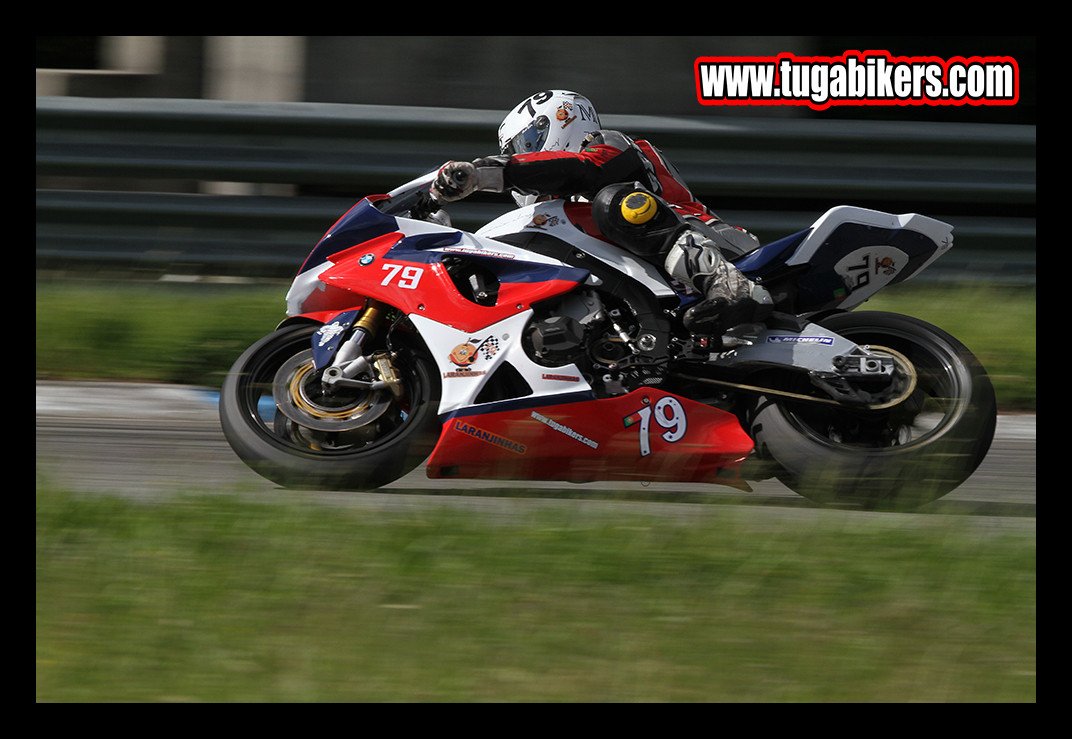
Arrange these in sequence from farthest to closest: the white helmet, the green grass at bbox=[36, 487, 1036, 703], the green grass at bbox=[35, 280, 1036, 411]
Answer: the green grass at bbox=[35, 280, 1036, 411]
the white helmet
the green grass at bbox=[36, 487, 1036, 703]

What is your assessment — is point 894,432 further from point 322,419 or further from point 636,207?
point 322,419

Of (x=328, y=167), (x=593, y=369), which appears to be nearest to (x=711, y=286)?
(x=593, y=369)

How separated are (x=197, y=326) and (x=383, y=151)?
146cm

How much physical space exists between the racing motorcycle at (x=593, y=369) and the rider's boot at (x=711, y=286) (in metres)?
0.07

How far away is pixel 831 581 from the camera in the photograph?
9.64 ft

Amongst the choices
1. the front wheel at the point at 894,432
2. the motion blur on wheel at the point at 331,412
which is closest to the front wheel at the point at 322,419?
the motion blur on wheel at the point at 331,412

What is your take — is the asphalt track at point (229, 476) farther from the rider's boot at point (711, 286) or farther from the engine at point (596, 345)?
the rider's boot at point (711, 286)

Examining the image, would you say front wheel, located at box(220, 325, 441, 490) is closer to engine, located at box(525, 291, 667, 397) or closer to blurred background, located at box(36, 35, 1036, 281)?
engine, located at box(525, 291, 667, 397)

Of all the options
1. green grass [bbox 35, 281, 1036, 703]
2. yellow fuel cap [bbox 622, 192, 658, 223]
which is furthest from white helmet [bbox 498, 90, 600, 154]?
green grass [bbox 35, 281, 1036, 703]

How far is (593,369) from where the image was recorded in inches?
149

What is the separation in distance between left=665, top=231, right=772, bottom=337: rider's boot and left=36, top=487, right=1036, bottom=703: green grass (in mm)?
662

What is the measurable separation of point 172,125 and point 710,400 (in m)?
3.82

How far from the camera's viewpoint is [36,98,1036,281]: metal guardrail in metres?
6.18

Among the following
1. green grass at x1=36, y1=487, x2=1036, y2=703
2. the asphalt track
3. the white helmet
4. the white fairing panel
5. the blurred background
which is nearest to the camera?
green grass at x1=36, y1=487, x2=1036, y2=703
